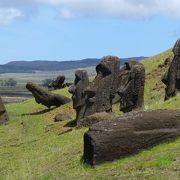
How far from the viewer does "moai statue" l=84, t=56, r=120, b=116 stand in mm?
31547

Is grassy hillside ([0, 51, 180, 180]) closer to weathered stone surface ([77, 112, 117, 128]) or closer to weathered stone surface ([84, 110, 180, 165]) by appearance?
weathered stone surface ([84, 110, 180, 165])

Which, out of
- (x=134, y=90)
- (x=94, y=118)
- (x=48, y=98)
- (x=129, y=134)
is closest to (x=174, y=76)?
(x=134, y=90)

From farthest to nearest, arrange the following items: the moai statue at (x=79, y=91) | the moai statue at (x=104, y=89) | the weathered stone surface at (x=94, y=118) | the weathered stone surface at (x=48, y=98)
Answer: the weathered stone surface at (x=48, y=98), the moai statue at (x=79, y=91), the moai statue at (x=104, y=89), the weathered stone surface at (x=94, y=118)

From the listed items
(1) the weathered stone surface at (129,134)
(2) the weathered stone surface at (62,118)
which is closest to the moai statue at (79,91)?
(2) the weathered stone surface at (62,118)

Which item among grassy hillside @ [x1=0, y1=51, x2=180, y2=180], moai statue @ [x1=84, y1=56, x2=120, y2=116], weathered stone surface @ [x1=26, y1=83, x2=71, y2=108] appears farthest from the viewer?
weathered stone surface @ [x1=26, y1=83, x2=71, y2=108]

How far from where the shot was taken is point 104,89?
104 feet

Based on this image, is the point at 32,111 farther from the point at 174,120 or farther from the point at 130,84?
the point at 174,120

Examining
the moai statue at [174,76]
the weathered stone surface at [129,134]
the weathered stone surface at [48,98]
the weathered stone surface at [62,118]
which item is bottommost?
the weathered stone surface at [62,118]

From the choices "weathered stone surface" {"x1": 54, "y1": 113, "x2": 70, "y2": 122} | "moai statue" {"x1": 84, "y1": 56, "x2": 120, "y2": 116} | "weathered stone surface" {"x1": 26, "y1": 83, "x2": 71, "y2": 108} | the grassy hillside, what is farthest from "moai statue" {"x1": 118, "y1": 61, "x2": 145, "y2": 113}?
"weathered stone surface" {"x1": 26, "y1": 83, "x2": 71, "y2": 108}

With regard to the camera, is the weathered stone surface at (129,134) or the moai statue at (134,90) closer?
the weathered stone surface at (129,134)

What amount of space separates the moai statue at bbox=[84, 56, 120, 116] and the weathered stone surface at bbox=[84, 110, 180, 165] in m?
11.7

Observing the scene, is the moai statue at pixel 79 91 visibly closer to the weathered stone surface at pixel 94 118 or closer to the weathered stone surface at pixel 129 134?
the weathered stone surface at pixel 94 118

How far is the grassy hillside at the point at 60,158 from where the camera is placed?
53.1ft

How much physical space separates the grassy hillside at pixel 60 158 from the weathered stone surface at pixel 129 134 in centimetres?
32
